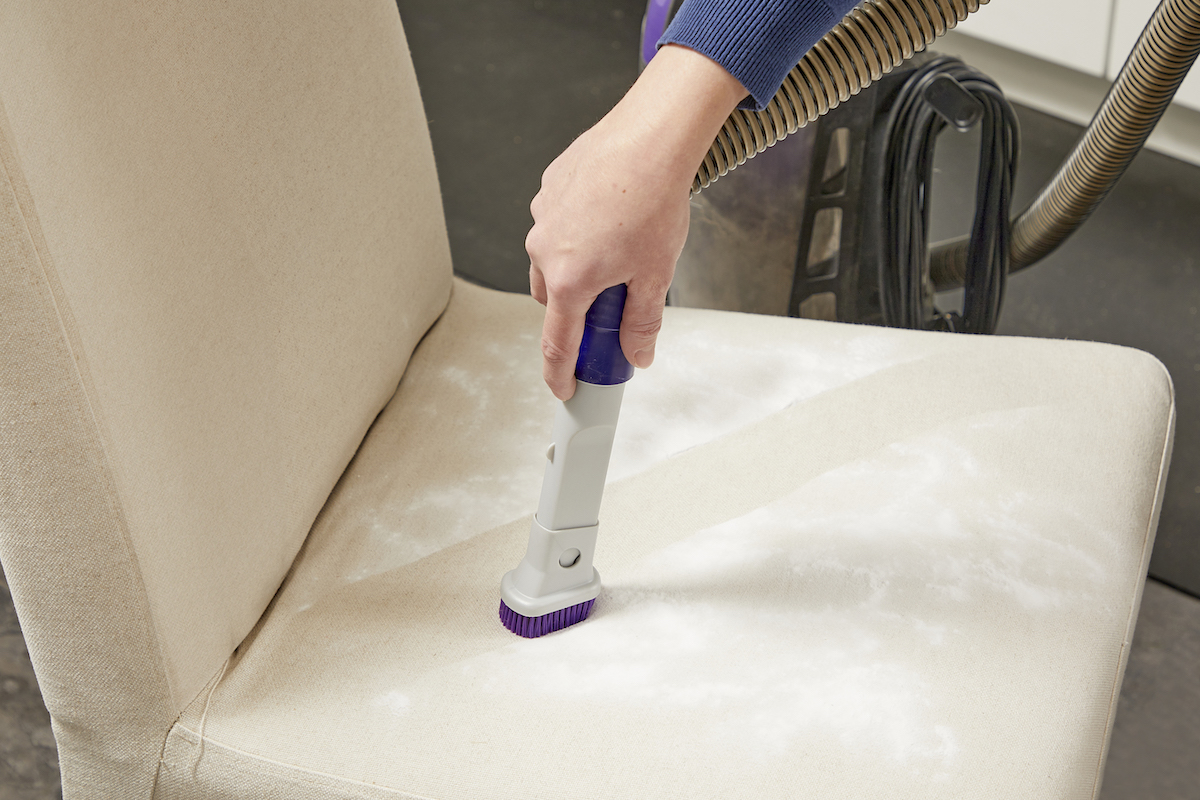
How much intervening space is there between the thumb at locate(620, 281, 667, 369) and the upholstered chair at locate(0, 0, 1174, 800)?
0.20 meters

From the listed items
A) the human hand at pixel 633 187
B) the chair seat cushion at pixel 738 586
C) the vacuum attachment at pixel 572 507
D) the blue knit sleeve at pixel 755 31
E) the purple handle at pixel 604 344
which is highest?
the blue knit sleeve at pixel 755 31

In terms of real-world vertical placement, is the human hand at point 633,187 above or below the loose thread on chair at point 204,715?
above

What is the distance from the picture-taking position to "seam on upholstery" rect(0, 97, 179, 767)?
476 mm

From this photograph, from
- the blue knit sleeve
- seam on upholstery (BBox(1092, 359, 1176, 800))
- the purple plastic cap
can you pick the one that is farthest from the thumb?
the purple plastic cap

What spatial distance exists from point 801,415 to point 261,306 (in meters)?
0.42

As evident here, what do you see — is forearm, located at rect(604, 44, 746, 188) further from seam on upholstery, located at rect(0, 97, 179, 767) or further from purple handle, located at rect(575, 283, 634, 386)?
seam on upholstery, located at rect(0, 97, 179, 767)

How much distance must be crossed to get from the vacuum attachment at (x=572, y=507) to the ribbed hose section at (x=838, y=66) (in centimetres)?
12

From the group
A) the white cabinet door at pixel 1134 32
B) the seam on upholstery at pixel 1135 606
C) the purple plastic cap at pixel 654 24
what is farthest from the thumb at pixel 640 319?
the white cabinet door at pixel 1134 32

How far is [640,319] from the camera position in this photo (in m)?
0.56

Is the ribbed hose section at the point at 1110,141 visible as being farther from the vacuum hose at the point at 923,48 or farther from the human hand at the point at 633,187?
the human hand at the point at 633,187

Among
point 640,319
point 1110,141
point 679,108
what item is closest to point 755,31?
point 679,108

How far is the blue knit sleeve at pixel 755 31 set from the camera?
1.64 ft

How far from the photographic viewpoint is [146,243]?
560mm

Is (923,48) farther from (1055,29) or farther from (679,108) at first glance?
(1055,29)
